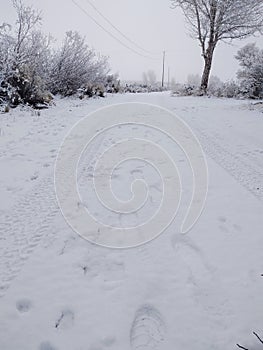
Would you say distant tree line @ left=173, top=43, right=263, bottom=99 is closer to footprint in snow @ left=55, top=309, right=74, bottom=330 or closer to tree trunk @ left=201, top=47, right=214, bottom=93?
tree trunk @ left=201, top=47, right=214, bottom=93

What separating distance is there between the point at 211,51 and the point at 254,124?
438 inches

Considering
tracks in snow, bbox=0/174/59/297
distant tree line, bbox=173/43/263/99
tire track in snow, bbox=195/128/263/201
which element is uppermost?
distant tree line, bbox=173/43/263/99

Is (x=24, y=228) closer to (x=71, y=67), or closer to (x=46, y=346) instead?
(x=46, y=346)

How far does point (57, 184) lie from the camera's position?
10.6 feet

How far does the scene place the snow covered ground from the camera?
1.56 metres

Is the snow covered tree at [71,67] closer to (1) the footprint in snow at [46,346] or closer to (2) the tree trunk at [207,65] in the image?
(2) the tree trunk at [207,65]

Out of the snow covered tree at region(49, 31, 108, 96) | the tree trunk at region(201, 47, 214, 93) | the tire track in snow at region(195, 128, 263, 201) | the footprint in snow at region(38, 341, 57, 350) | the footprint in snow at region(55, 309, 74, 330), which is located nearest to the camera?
the footprint in snow at region(38, 341, 57, 350)

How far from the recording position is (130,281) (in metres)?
1.92

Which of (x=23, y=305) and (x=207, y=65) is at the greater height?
(x=207, y=65)

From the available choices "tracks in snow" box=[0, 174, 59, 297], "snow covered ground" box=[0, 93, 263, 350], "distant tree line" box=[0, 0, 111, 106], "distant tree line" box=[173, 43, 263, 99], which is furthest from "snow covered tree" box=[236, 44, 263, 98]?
"tracks in snow" box=[0, 174, 59, 297]

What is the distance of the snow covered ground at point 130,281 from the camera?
1560mm

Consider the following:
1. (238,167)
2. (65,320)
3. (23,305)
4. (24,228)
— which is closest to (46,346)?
(65,320)

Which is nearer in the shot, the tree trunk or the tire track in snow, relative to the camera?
the tire track in snow

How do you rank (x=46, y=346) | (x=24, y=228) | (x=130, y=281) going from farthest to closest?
(x=24, y=228) < (x=130, y=281) < (x=46, y=346)
